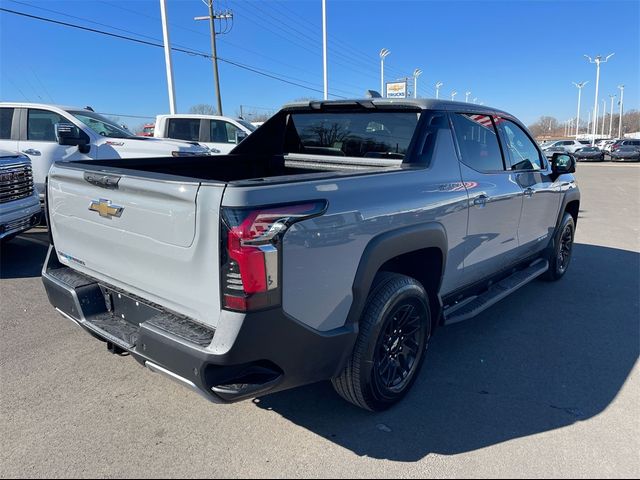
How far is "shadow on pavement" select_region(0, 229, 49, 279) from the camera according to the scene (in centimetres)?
586

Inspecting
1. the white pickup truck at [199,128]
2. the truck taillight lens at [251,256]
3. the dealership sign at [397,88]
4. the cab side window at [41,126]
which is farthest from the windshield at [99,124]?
the dealership sign at [397,88]

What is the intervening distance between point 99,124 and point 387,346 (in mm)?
8322

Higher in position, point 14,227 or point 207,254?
point 207,254

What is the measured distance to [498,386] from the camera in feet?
11.0

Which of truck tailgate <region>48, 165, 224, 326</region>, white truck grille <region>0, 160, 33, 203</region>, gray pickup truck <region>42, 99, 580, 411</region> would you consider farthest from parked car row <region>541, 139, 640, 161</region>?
truck tailgate <region>48, 165, 224, 326</region>

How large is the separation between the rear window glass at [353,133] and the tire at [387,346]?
115cm

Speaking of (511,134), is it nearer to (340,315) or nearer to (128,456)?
(340,315)

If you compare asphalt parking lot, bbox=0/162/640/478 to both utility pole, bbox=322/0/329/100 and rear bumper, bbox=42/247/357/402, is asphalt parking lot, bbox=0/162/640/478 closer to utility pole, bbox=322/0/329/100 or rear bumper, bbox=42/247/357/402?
rear bumper, bbox=42/247/357/402

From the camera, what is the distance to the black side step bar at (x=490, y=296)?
360 cm

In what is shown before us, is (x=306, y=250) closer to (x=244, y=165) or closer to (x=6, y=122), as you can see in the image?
(x=244, y=165)

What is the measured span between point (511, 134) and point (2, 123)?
27.9ft

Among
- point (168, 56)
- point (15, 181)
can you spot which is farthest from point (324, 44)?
point (15, 181)

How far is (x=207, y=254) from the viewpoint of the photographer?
2176 millimetres

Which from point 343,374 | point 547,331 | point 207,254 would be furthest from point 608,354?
point 207,254
